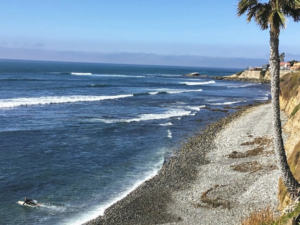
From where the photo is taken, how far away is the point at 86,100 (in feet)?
191

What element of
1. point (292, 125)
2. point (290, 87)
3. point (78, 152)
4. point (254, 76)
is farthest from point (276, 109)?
point (254, 76)

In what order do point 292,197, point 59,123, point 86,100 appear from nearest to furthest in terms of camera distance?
point 292,197 → point 59,123 → point 86,100

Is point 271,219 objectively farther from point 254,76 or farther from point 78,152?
point 254,76

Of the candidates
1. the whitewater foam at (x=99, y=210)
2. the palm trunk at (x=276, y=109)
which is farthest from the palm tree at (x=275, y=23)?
the whitewater foam at (x=99, y=210)

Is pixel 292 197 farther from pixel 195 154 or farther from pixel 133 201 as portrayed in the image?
pixel 195 154

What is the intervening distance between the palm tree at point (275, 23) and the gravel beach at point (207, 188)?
401 centimetres

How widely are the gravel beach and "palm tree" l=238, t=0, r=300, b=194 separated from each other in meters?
4.01

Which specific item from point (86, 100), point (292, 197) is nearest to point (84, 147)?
point (292, 197)

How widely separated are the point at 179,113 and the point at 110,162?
943 inches

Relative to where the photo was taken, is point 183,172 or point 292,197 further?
point 183,172

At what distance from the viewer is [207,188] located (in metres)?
18.9

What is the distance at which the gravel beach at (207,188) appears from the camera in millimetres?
15789

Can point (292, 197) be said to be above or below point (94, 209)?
above

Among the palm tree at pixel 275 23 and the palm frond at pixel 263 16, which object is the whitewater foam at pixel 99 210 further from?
the palm frond at pixel 263 16
